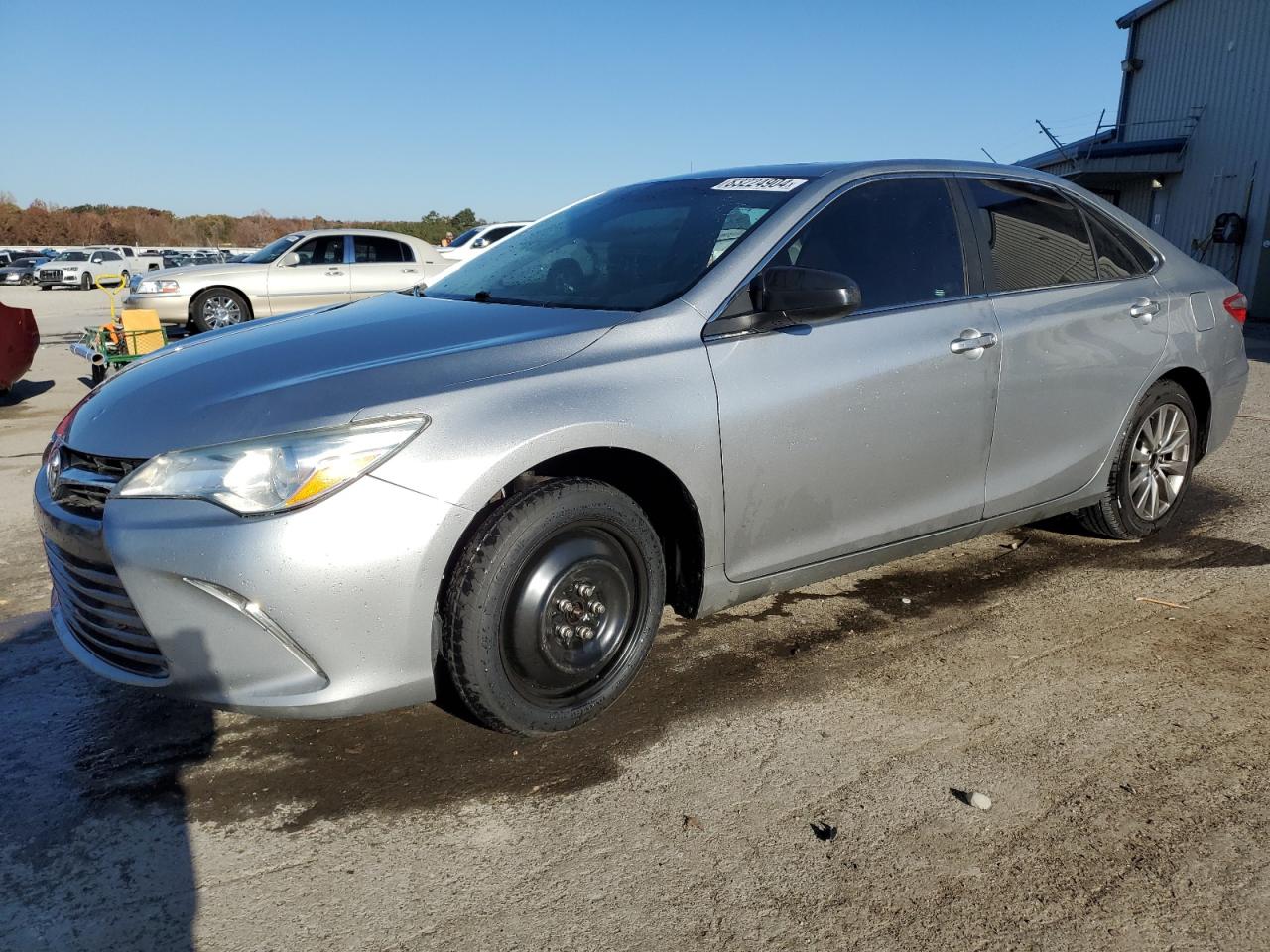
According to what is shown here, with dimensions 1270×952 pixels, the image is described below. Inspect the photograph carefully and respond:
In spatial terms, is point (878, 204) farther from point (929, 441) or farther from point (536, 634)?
point (536, 634)

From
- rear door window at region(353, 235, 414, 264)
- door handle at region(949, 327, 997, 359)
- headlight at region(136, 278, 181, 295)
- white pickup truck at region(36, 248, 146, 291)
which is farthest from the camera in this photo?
white pickup truck at region(36, 248, 146, 291)

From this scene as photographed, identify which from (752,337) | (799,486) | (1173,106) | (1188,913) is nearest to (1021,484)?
(799,486)

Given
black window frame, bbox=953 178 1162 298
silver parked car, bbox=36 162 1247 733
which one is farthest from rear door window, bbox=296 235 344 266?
black window frame, bbox=953 178 1162 298

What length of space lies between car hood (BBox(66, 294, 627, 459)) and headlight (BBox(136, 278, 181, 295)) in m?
10.9

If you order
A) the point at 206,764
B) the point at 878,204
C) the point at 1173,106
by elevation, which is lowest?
the point at 206,764

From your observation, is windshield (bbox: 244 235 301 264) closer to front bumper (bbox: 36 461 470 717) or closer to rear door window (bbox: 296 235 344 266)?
rear door window (bbox: 296 235 344 266)

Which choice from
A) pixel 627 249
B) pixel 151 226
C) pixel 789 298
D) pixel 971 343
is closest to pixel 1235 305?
pixel 971 343

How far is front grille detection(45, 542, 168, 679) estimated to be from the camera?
8.30ft

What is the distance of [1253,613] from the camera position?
3758 millimetres

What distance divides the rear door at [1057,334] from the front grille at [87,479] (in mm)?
2864

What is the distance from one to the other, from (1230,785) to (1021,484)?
150cm

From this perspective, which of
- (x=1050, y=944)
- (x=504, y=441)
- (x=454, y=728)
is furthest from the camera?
(x=454, y=728)

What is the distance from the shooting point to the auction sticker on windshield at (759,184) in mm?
3479

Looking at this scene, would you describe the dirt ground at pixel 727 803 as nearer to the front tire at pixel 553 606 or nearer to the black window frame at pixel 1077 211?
the front tire at pixel 553 606
